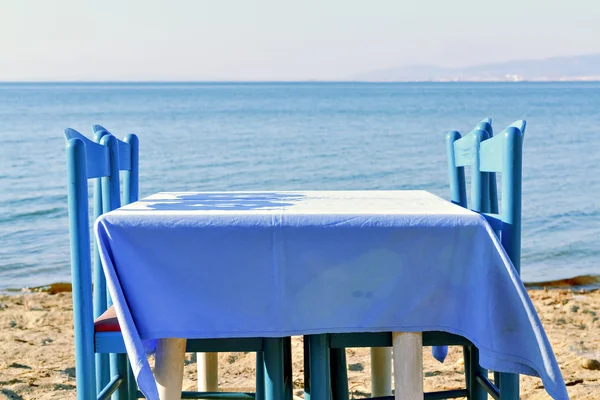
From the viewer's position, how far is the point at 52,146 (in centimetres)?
1864

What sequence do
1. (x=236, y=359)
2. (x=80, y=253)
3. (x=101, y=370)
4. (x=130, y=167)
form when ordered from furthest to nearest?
(x=236, y=359)
(x=130, y=167)
(x=101, y=370)
(x=80, y=253)

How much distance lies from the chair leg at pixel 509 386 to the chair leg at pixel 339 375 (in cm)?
60

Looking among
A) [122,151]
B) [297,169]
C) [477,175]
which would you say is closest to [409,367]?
[477,175]

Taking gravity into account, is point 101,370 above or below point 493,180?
below

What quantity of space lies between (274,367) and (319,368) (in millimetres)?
140

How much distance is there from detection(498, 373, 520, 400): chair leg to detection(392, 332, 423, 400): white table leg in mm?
257

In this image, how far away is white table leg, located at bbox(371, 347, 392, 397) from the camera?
124 inches

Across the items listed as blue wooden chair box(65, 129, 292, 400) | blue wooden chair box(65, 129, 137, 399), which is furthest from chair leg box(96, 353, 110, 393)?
blue wooden chair box(65, 129, 137, 399)

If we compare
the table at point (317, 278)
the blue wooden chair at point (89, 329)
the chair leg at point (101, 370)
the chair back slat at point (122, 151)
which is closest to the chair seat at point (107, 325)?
the blue wooden chair at point (89, 329)

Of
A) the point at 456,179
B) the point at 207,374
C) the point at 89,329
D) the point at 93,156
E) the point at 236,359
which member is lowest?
the point at 236,359

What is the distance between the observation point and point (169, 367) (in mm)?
2439

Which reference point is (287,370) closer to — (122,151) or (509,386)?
(509,386)

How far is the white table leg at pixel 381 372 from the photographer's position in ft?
10.3

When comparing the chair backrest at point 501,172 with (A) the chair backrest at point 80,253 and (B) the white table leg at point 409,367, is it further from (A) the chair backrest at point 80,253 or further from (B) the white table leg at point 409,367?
(A) the chair backrest at point 80,253
